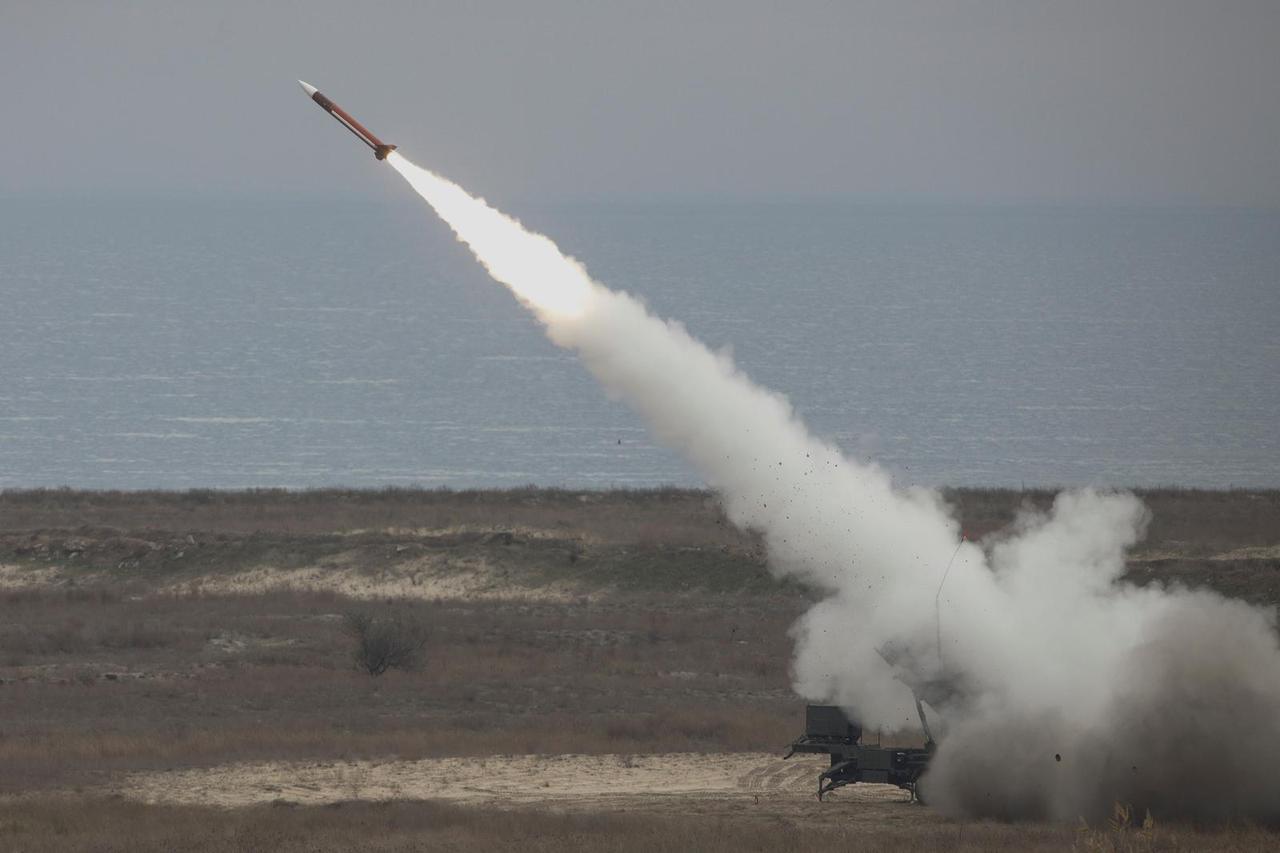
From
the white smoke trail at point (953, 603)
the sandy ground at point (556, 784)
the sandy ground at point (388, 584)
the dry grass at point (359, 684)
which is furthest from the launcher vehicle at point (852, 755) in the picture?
the sandy ground at point (388, 584)

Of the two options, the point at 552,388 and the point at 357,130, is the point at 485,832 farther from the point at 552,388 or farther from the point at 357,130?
the point at 552,388

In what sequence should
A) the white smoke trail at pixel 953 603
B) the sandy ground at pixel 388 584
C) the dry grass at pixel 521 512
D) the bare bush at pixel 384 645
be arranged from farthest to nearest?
the dry grass at pixel 521 512
the sandy ground at pixel 388 584
the bare bush at pixel 384 645
the white smoke trail at pixel 953 603

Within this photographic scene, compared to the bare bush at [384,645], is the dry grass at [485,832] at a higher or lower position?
lower

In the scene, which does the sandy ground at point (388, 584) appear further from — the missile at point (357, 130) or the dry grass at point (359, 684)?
the missile at point (357, 130)

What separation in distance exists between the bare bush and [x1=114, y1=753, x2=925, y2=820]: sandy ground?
23.6ft

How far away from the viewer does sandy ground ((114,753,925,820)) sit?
29.4 m

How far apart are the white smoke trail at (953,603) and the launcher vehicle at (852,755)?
56 centimetres

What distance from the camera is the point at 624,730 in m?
34.4

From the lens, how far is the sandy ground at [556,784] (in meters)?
29.4

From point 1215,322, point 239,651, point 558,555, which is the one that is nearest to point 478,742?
point 239,651

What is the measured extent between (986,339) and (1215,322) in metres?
24.7

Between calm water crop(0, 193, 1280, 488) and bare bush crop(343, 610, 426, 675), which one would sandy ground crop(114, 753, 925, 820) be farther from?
calm water crop(0, 193, 1280, 488)

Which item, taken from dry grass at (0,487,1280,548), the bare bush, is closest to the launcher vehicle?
the bare bush

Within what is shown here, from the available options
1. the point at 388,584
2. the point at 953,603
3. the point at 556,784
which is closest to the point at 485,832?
the point at 556,784
